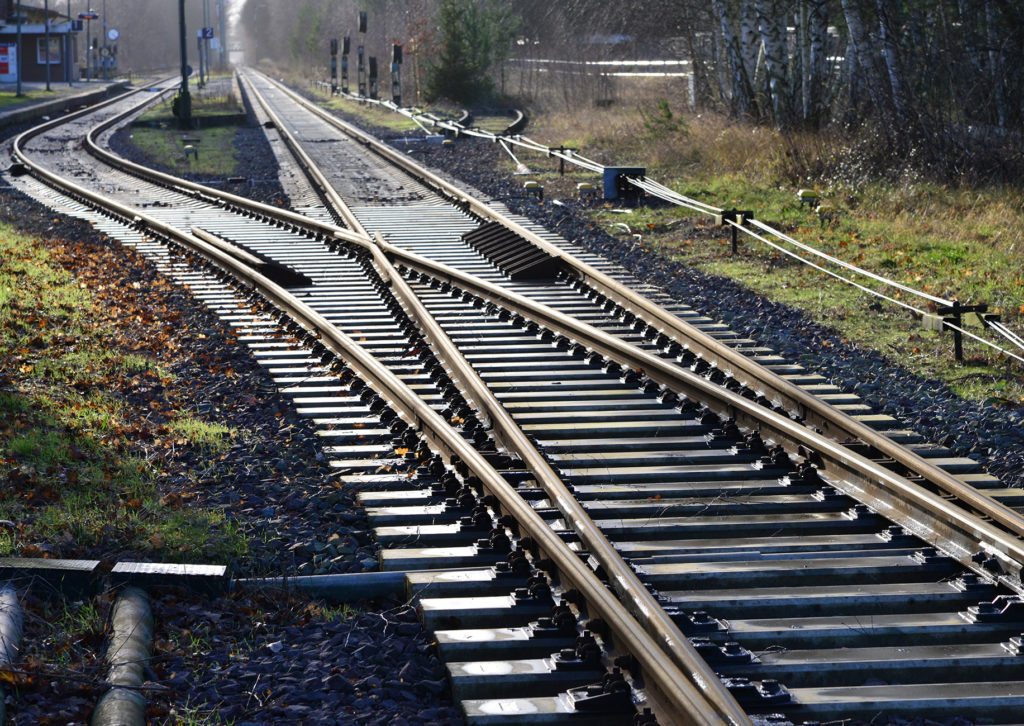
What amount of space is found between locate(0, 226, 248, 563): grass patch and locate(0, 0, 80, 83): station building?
61082 mm

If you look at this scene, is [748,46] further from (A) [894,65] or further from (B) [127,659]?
(B) [127,659]

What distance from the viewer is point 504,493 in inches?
223

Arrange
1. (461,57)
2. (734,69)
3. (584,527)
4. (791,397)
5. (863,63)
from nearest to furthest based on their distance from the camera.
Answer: (584,527) → (791,397) → (863,63) → (734,69) → (461,57)

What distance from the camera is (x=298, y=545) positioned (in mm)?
5582

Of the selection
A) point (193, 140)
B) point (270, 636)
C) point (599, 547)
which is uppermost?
point (193, 140)

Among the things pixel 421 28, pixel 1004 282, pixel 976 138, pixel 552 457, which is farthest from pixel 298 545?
pixel 421 28

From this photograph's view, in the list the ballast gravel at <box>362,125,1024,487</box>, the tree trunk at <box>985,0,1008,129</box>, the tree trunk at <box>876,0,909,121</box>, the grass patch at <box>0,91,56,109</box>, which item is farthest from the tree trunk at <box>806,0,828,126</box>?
the grass patch at <box>0,91,56,109</box>

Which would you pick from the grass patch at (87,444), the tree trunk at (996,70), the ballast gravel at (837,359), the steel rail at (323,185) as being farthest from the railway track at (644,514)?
the tree trunk at (996,70)

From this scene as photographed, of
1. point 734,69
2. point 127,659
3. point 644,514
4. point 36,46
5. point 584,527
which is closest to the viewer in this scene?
point 127,659

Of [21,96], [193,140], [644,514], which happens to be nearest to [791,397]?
[644,514]

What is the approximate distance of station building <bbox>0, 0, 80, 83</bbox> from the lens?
65625mm

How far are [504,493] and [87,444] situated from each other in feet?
9.43

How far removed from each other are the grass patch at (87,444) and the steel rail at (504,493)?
123 cm

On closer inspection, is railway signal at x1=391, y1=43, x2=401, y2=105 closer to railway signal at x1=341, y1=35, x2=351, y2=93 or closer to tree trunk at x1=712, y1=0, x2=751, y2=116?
railway signal at x1=341, y1=35, x2=351, y2=93
